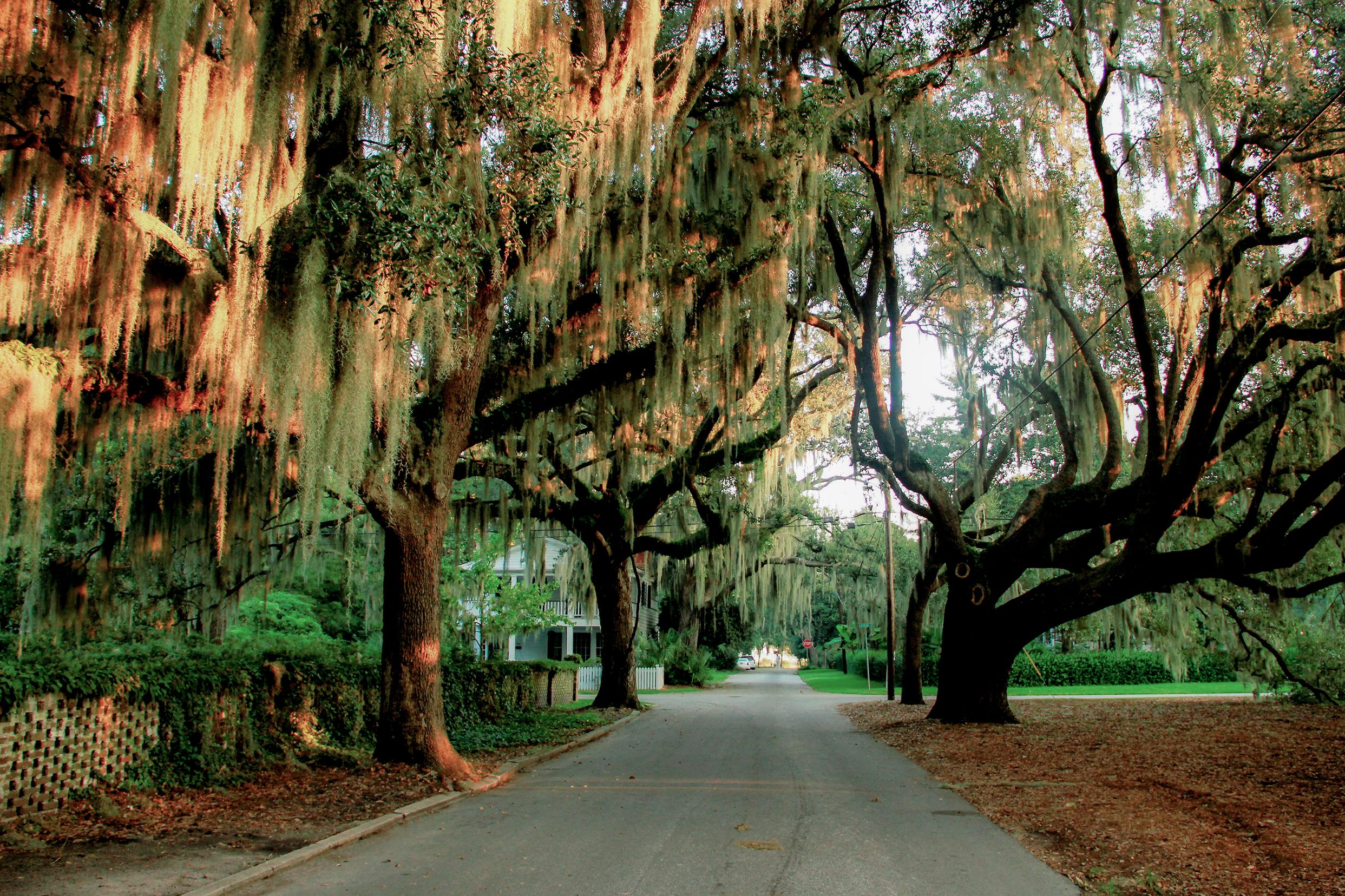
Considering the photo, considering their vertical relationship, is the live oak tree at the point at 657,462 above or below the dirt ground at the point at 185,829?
above

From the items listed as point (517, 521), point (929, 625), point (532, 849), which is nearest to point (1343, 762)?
point (532, 849)

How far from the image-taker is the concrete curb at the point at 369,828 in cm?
459

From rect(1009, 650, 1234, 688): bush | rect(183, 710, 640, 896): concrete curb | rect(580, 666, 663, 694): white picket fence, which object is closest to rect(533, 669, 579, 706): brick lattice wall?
rect(580, 666, 663, 694): white picket fence

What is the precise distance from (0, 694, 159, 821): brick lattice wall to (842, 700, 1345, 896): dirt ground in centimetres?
648

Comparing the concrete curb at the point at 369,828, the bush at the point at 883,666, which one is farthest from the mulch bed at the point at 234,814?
the bush at the point at 883,666

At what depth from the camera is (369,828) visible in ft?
19.9

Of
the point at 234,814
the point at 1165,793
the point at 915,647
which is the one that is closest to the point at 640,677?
the point at 915,647

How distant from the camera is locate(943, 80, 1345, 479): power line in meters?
7.58

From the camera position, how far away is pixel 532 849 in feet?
18.1

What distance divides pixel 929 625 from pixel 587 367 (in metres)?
26.6

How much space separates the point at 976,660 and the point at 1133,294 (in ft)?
20.8

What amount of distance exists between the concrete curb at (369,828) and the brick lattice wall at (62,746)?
189cm

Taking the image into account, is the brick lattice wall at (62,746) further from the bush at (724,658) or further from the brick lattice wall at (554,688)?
the bush at (724,658)

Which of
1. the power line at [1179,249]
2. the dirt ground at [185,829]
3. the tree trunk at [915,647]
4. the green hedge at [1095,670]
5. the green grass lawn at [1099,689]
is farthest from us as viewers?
the green hedge at [1095,670]
